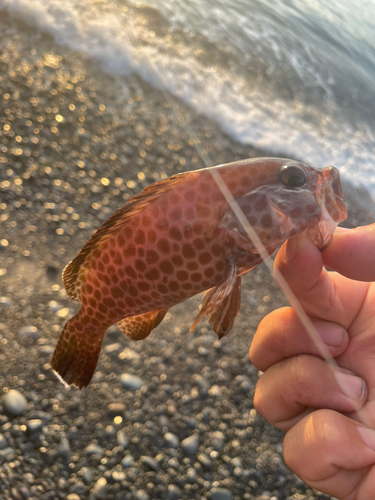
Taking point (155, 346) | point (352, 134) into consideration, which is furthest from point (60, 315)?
point (352, 134)

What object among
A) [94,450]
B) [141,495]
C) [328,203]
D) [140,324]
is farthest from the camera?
[94,450]

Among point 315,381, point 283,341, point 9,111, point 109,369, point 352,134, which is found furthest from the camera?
point 352,134

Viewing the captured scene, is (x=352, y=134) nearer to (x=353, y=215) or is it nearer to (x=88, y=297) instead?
(x=353, y=215)

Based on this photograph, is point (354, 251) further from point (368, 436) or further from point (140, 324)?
point (140, 324)

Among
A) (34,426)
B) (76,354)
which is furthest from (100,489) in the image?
(76,354)

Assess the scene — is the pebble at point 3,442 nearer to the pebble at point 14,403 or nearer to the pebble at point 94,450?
the pebble at point 14,403

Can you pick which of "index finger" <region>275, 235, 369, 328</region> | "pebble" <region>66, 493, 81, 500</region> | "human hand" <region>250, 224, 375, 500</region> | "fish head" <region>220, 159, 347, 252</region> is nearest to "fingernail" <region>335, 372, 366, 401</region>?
"human hand" <region>250, 224, 375, 500</region>

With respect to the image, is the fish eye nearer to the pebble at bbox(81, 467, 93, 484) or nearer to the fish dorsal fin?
the fish dorsal fin
